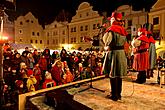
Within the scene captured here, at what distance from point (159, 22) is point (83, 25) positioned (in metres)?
12.7

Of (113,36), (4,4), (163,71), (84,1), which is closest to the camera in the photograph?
(4,4)

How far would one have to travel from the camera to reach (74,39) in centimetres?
3128

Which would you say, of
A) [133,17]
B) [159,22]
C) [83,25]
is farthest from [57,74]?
[83,25]

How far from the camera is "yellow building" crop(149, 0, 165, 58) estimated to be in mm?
19797

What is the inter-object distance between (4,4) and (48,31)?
34.3 m

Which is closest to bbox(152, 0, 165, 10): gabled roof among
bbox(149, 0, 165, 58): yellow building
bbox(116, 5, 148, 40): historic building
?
bbox(149, 0, 165, 58): yellow building

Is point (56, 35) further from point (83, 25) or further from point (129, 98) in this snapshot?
point (129, 98)

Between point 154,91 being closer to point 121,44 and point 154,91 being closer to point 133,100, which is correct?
point 133,100

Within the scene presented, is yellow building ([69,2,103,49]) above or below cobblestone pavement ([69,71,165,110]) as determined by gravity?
above

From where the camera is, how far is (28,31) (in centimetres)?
3491

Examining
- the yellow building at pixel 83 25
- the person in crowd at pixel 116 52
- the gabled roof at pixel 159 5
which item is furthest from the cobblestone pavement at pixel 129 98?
the yellow building at pixel 83 25

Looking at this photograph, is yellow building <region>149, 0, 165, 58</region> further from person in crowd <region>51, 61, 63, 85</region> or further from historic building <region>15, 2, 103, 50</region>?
person in crowd <region>51, 61, 63, 85</region>

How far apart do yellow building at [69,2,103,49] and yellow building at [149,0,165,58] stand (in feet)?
26.0

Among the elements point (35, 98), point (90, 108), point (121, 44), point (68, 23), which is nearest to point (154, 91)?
point (121, 44)
